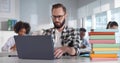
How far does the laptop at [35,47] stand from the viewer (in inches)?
63.1

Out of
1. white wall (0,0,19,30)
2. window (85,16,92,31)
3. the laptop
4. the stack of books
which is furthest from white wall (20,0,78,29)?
the stack of books

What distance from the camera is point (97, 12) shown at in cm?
648

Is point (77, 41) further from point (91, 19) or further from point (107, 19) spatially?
point (91, 19)

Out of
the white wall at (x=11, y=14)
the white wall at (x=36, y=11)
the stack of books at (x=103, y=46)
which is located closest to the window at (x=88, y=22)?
the white wall at (x=36, y=11)

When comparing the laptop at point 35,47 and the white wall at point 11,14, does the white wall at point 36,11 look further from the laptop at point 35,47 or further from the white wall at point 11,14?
the laptop at point 35,47

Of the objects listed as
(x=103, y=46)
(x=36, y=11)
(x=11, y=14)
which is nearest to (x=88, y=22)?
(x=36, y=11)

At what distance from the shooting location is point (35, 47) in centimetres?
165

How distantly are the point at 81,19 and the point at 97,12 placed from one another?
1354 millimetres

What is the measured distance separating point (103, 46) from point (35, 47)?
48 centimetres

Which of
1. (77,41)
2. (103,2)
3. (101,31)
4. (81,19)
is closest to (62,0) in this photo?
(81,19)

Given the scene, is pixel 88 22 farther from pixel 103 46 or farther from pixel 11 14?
pixel 103 46

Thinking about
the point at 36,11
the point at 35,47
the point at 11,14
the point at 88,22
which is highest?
the point at 36,11

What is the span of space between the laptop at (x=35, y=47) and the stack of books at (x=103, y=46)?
0.29 metres

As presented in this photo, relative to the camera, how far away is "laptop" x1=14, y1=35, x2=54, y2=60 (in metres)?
1.60
